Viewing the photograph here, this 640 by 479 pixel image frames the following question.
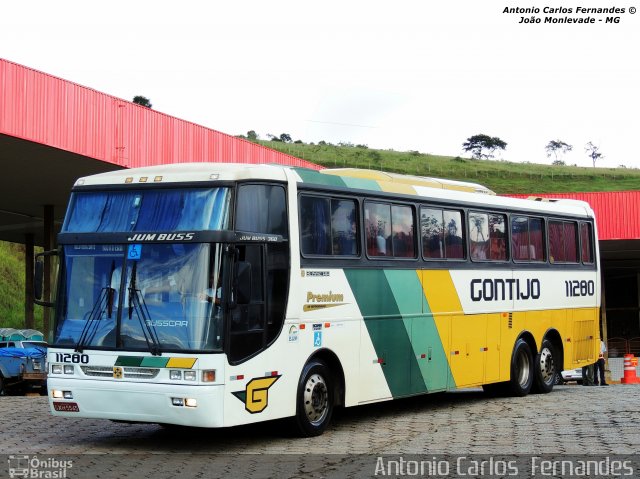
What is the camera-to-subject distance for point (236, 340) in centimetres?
1161

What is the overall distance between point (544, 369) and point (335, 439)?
24.1 ft

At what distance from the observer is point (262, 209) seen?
485 inches

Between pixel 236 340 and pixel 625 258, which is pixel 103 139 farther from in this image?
pixel 625 258

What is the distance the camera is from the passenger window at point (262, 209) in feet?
39.5

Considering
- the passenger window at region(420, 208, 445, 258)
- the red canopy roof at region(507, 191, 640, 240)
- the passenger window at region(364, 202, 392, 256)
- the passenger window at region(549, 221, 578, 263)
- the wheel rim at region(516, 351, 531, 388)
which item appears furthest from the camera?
the red canopy roof at region(507, 191, 640, 240)

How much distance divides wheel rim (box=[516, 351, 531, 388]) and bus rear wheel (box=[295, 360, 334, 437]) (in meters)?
6.03

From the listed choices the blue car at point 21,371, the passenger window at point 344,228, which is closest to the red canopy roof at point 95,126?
the blue car at point 21,371

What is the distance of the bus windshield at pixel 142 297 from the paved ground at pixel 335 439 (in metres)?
1.26

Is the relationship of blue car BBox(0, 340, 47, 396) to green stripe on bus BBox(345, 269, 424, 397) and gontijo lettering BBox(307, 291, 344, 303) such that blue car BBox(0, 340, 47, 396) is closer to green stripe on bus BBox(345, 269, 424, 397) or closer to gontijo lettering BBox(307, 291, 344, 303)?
green stripe on bus BBox(345, 269, 424, 397)

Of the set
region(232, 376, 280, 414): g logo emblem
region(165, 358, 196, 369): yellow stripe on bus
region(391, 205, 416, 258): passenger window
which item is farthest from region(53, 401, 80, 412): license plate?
region(391, 205, 416, 258): passenger window

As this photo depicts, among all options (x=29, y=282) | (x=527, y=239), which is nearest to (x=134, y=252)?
(x=527, y=239)

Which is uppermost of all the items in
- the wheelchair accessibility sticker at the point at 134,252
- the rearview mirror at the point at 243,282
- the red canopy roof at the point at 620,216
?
the red canopy roof at the point at 620,216

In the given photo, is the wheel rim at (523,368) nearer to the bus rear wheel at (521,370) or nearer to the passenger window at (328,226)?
the bus rear wheel at (521,370)

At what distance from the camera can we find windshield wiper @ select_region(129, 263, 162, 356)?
11548 millimetres
